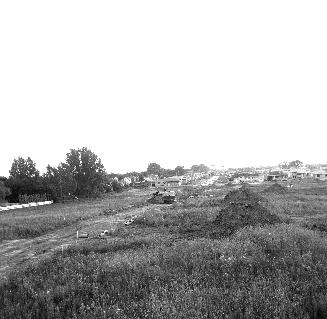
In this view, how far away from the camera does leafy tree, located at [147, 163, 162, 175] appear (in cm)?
18175

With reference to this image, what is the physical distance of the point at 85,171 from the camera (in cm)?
7138

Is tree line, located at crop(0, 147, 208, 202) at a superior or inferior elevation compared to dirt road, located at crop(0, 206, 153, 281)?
superior

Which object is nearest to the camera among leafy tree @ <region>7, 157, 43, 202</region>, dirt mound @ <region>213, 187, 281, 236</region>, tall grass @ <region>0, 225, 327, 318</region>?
tall grass @ <region>0, 225, 327, 318</region>

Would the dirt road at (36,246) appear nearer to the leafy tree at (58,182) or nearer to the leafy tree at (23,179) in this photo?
the leafy tree at (58,182)

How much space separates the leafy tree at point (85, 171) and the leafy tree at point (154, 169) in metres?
106

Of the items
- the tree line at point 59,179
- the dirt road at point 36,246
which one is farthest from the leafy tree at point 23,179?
the dirt road at point 36,246

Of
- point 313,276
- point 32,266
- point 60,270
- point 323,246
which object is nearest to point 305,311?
point 313,276

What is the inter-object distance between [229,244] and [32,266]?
8.77 m

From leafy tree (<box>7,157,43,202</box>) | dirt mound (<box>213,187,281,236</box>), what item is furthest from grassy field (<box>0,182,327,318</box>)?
leafy tree (<box>7,157,43,202</box>)

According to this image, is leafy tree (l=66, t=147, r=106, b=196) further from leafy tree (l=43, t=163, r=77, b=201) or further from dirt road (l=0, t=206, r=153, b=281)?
dirt road (l=0, t=206, r=153, b=281)

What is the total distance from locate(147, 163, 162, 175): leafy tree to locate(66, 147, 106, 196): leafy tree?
106 metres

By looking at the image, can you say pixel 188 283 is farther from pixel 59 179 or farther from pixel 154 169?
pixel 154 169

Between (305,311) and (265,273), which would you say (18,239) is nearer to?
(265,273)

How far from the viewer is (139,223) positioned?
91.1 ft
